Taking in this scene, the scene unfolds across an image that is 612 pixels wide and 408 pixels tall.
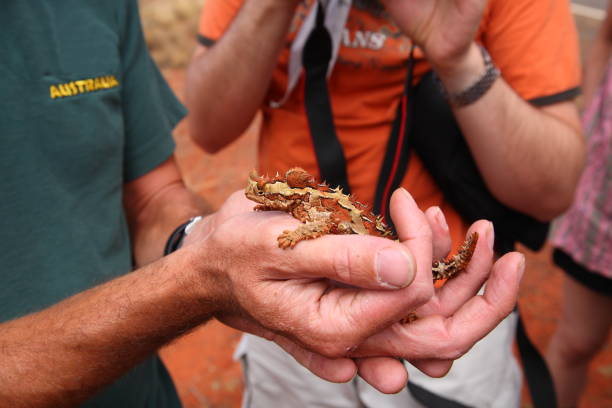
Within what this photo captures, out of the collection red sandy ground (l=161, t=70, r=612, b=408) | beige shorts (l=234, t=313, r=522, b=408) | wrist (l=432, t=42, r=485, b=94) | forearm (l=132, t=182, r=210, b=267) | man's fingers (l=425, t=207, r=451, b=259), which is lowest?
red sandy ground (l=161, t=70, r=612, b=408)

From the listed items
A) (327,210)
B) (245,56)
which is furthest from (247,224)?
(245,56)

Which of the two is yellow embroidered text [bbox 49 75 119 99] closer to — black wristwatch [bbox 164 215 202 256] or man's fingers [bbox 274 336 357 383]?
black wristwatch [bbox 164 215 202 256]

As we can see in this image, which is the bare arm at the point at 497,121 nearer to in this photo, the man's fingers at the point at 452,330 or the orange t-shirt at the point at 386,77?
the orange t-shirt at the point at 386,77

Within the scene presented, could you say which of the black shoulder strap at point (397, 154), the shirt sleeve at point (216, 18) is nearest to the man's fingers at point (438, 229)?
the black shoulder strap at point (397, 154)

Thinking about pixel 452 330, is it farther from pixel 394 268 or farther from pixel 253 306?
pixel 253 306

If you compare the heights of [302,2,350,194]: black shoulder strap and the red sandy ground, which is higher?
[302,2,350,194]: black shoulder strap

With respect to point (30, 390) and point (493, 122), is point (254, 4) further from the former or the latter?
point (30, 390)

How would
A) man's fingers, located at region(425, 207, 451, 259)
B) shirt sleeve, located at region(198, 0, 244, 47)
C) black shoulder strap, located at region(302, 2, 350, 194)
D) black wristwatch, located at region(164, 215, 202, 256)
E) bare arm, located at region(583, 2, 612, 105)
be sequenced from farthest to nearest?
bare arm, located at region(583, 2, 612, 105) → shirt sleeve, located at region(198, 0, 244, 47) → black shoulder strap, located at region(302, 2, 350, 194) → black wristwatch, located at region(164, 215, 202, 256) → man's fingers, located at region(425, 207, 451, 259)

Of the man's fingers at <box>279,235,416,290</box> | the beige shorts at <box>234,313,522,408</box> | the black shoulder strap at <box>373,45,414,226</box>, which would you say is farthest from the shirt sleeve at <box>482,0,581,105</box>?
the man's fingers at <box>279,235,416,290</box>
